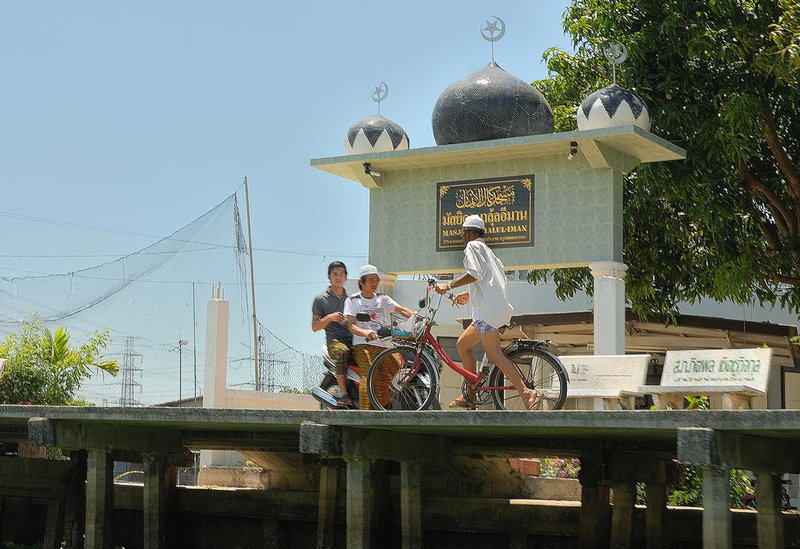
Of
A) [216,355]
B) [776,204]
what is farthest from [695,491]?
[776,204]

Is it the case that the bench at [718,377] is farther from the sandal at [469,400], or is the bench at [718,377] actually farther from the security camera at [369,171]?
the security camera at [369,171]

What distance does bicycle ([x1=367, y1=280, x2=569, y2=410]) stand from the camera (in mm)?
11328

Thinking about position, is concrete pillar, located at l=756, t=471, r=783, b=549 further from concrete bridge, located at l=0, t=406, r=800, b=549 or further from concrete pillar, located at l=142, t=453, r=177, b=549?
concrete pillar, located at l=142, t=453, r=177, b=549

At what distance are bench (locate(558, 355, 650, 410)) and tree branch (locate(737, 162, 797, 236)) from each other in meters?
7.88

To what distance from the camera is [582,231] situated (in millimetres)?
15688

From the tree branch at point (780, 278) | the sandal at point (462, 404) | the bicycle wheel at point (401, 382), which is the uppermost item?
the tree branch at point (780, 278)

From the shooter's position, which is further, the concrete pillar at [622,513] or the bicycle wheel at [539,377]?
the concrete pillar at [622,513]

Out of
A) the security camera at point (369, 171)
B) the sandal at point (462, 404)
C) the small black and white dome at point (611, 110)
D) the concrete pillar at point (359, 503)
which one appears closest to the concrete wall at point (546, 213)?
the security camera at point (369, 171)

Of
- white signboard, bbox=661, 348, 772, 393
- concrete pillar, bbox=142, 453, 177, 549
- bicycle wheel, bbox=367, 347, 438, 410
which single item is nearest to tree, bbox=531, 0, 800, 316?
white signboard, bbox=661, 348, 772, 393

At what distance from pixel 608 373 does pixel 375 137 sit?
5475mm

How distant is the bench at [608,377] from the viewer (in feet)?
41.9

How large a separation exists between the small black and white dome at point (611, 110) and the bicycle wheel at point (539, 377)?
4.64 meters

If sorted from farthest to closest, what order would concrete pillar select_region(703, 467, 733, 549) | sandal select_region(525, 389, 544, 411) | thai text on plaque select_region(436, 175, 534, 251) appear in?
1. thai text on plaque select_region(436, 175, 534, 251)
2. sandal select_region(525, 389, 544, 411)
3. concrete pillar select_region(703, 467, 733, 549)

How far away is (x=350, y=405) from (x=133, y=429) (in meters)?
2.58
